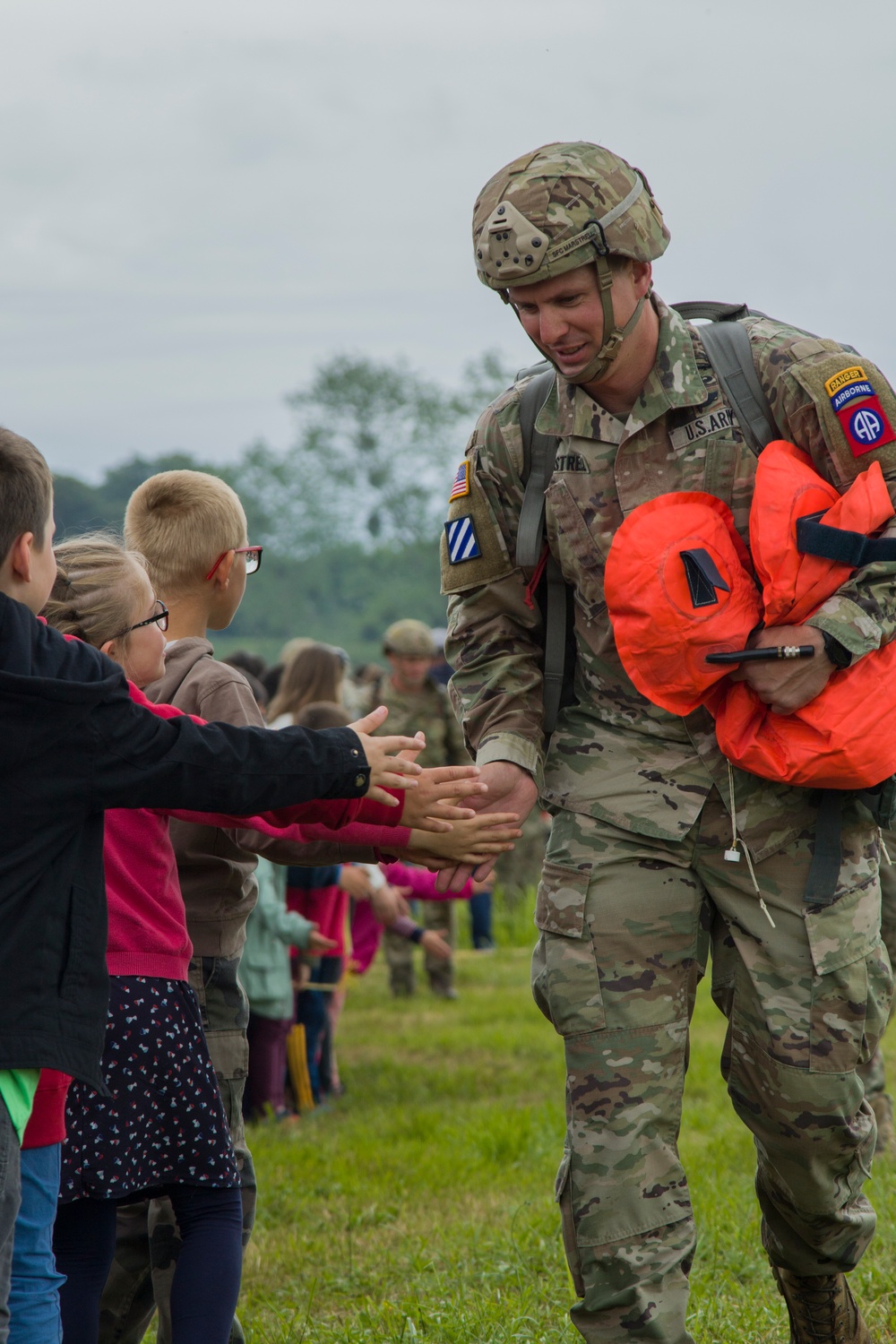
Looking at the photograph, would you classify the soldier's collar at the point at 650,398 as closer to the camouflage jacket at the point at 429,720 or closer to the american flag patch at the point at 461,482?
the american flag patch at the point at 461,482

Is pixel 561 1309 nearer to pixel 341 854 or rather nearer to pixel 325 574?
pixel 341 854

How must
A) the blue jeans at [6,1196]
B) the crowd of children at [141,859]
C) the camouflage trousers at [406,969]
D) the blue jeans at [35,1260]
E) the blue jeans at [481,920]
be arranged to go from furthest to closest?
1. the blue jeans at [481,920]
2. the camouflage trousers at [406,969]
3. the blue jeans at [35,1260]
4. the crowd of children at [141,859]
5. the blue jeans at [6,1196]

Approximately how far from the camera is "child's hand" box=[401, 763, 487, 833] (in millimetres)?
3389

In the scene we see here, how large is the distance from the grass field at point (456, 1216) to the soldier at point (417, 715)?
7.95ft

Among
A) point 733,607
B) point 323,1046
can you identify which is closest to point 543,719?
point 733,607

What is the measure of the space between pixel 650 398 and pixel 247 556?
1141mm

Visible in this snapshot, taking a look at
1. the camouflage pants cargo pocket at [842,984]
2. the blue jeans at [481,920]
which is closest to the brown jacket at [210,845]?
the camouflage pants cargo pocket at [842,984]

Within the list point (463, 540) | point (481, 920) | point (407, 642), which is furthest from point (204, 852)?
point (481, 920)

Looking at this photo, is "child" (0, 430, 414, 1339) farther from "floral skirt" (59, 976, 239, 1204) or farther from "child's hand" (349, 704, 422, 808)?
"floral skirt" (59, 976, 239, 1204)

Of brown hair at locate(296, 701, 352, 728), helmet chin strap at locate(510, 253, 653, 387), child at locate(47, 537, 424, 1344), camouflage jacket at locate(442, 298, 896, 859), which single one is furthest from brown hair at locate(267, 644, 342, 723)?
→ child at locate(47, 537, 424, 1344)

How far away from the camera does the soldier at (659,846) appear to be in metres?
3.45

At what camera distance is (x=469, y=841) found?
3.60 m

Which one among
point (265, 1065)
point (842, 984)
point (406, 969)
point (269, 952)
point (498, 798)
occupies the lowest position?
point (406, 969)

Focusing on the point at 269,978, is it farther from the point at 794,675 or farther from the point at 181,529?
the point at 794,675
